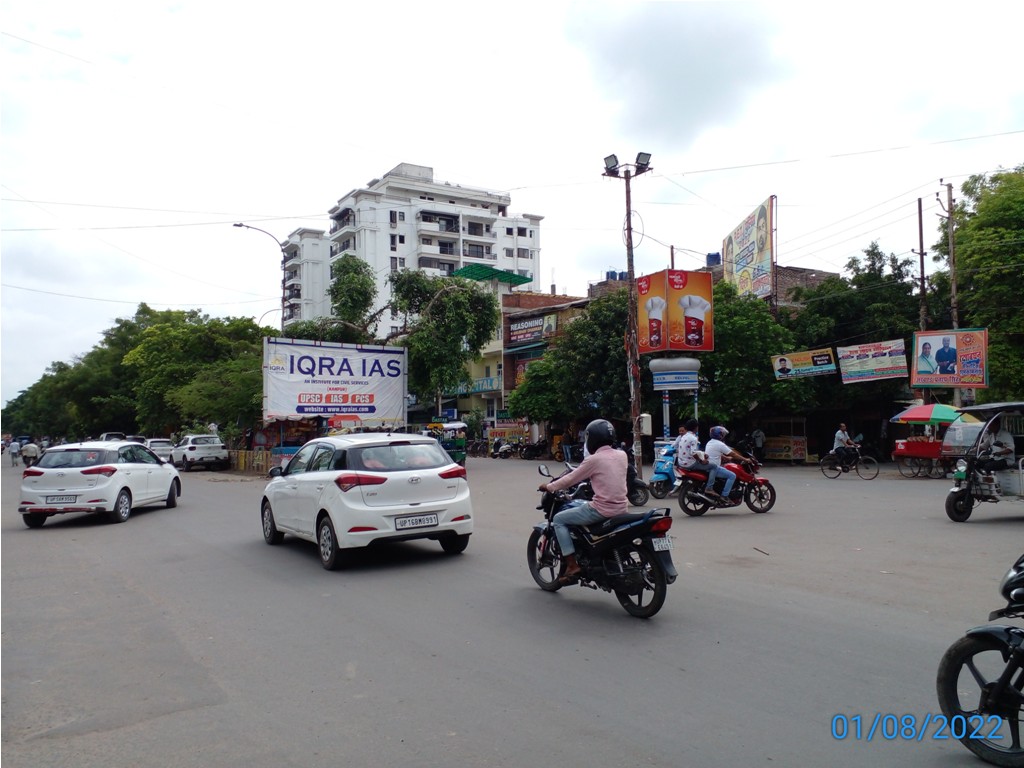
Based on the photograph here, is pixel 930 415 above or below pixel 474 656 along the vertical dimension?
above

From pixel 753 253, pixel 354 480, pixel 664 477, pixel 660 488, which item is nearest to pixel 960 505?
pixel 664 477

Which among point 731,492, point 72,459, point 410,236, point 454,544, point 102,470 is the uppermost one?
point 410,236

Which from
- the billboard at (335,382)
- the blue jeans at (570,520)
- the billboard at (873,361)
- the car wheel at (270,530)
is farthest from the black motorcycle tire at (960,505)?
the billboard at (335,382)

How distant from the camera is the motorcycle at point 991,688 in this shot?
377 centimetres

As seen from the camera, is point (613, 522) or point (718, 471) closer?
point (613, 522)

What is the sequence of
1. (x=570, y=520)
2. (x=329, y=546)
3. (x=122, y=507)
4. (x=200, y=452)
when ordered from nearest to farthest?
1. (x=570, y=520)
2. (x=329, y=546)
3. (x=122, y=507)
4. (x=200, y=452)

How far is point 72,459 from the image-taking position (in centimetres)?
1457

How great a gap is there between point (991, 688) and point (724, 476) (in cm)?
1004

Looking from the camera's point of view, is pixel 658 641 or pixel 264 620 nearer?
pixel 658 641

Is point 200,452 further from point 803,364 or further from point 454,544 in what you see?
point 454,544

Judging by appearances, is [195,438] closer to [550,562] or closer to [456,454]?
[456,454]

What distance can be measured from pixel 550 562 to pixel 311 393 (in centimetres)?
2198

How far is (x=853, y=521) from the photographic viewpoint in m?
12.9

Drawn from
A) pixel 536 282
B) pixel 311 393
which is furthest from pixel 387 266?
pixel 311 393
